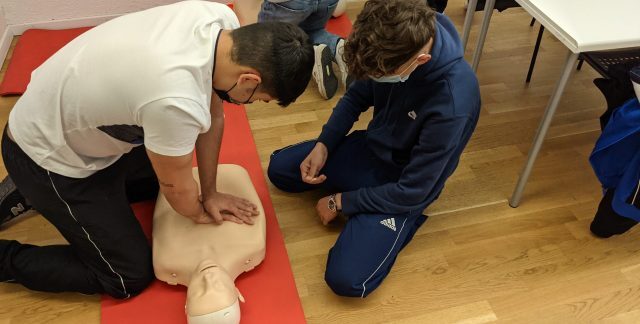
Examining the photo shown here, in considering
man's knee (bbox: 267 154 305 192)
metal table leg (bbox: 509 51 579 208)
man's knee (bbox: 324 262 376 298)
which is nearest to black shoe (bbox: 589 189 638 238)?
metal table leg (bbox: 509 51 579 208)

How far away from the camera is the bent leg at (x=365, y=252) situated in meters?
1.35

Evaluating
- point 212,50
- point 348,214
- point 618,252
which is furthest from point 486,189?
point 212,50

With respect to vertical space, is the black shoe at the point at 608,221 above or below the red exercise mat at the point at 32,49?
below

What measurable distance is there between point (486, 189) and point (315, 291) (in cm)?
72

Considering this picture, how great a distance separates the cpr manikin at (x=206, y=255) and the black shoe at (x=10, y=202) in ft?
1.39

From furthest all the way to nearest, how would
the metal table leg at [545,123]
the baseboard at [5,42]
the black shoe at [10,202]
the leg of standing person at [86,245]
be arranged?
the baseboard at [5,42]
the black shoe at [10,202]
the metal table leg at [545,123]
the leg of standing person at [86,245]

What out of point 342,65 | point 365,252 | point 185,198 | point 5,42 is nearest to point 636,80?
point 365,252

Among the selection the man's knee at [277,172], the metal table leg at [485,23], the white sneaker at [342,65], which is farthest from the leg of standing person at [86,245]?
the metal table leg at [485,23]

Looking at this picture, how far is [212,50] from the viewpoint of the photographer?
1.01 m

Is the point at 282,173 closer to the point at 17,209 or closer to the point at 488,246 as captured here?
the point at 488,246

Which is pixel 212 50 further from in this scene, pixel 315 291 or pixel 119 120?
pixel 315 291

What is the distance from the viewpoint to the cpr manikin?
49.0 inches

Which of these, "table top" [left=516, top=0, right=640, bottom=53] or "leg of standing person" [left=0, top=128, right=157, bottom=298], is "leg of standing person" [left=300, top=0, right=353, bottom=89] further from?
"leg of standing person" [left=0, top=128, right=157, bottom=298]

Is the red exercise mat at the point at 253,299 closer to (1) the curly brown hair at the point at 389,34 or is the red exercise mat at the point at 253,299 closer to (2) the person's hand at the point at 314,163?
(2) the person's hand at the point at 314,163
